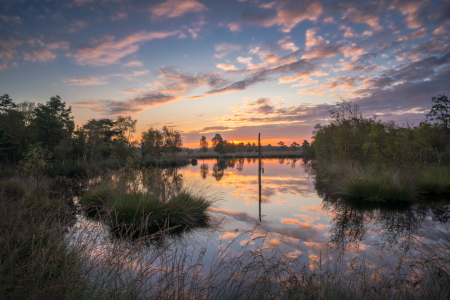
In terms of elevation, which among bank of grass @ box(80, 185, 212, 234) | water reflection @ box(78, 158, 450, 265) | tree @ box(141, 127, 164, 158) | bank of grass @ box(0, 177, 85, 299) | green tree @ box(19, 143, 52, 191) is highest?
tree @ box(141, 127, 164, 158)

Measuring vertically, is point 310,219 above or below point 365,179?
below

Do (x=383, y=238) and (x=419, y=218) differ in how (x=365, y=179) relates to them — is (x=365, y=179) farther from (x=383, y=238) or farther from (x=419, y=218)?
(x=383, y=238)

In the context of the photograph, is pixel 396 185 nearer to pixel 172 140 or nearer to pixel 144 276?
pixel 144 276

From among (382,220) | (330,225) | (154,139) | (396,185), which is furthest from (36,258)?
(154,139)

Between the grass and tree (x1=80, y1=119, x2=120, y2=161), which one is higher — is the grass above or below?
below

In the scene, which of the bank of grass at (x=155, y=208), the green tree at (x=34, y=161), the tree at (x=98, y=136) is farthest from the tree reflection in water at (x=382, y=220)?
the tree at (x=98, y=136)

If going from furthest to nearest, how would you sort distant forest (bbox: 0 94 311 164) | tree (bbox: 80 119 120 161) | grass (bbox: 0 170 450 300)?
tree (bbox: 80 119 120 161) < distant forest (bbox: 0 94 311 164) < grass (bbox: 0 170 450 300)

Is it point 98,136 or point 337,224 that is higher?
point 98,136

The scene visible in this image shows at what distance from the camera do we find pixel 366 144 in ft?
58.0

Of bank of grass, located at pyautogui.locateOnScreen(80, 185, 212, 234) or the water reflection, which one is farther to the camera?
bank of grass, located at pyautogui.locateOnScreen(80, 185, 212, 234)

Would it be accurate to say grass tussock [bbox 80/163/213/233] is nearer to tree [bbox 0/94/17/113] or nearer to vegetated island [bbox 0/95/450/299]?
vegetated island [bbox 0/95/450/299]

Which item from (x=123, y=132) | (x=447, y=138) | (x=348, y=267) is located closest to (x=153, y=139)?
(x=123, y=132)

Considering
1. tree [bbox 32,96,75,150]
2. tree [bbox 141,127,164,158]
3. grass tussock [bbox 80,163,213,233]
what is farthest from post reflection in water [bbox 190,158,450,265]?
tree [bbox 141,127,164,158]

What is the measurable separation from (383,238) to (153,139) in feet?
189
